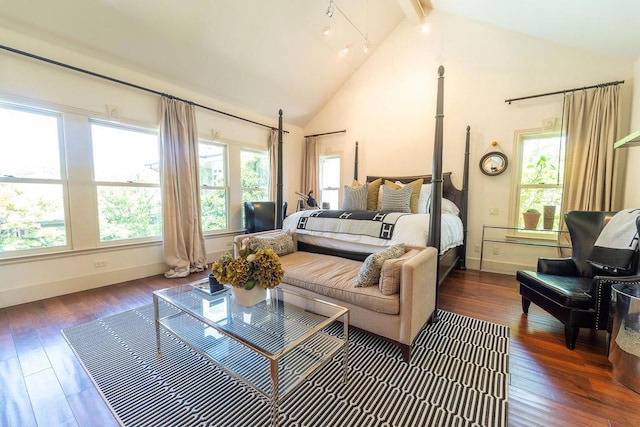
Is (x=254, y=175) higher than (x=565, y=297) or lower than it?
higher

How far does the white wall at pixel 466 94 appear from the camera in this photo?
3.26m

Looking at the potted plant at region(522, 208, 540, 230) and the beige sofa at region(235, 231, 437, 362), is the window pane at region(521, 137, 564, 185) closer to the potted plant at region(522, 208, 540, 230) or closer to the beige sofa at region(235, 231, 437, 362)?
the potted plant at region(522, 208, 540, 230)

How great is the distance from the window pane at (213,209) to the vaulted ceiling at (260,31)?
59.0 inches

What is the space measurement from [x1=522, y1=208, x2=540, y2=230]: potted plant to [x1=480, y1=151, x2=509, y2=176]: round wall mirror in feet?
2.15

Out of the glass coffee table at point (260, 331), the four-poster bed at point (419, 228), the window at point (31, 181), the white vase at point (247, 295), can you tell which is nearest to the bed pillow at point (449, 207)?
the four-poster bed at point (419, 228)

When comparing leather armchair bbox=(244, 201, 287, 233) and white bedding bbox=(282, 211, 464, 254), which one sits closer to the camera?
white bedding bbox=(282, 211, 464, 254)

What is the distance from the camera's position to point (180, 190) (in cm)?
346

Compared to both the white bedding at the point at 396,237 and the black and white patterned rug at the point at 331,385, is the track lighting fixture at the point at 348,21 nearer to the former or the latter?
the white bedding at the point at 396,237

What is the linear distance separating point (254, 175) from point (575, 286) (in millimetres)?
4426

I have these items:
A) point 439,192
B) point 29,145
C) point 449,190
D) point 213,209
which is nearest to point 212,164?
point 213,209

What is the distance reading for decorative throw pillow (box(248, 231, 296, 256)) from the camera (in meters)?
2.55

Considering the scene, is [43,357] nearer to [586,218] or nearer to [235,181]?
[235,181]

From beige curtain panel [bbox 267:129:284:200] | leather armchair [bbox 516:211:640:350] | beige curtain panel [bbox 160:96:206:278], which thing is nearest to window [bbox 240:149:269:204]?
beige curtain panel [bbox 267:129:284:200]

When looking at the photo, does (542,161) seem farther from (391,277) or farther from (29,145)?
(29,145)
